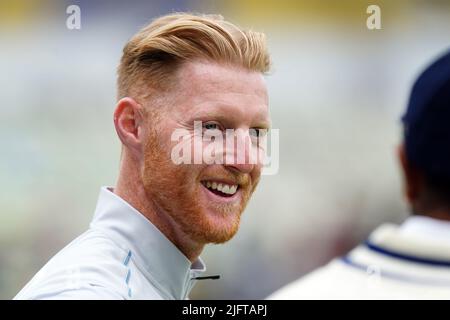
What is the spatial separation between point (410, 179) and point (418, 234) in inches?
3.3

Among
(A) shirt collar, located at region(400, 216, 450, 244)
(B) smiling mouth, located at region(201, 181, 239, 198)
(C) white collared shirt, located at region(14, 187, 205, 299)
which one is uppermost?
(B) smiling mouth, located at region(201, 181, 239, 198)

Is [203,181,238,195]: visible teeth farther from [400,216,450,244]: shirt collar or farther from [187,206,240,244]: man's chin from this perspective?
[400,216,450,244]: shirt collar

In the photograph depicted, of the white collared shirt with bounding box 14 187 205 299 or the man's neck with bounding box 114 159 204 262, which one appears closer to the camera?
the white collared shirt with bounding box 14 187 205 299

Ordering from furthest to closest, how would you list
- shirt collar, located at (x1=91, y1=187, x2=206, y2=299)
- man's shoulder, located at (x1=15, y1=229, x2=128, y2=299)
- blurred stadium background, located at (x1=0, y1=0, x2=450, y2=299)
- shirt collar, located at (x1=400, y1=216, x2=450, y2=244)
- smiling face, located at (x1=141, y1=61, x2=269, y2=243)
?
blurred stadium background, located at (x1=0, y1=0, x2=450, y2=299)
smiling face, located at (x1=141, y1=61, x2=269, y2=243)
shirt collar, located at (x1=91, y1=187, x2=206, y2=299)
man's shoulder, located at (x1=15, y1=229, x2=128, y2=299)
shirt collar, located at (x1=400, y1=216, x2=450, y2=244)

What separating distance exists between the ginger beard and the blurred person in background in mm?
333

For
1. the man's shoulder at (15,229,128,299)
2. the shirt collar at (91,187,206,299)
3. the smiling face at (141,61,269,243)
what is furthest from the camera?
the smiling face at (141,61,269,243)

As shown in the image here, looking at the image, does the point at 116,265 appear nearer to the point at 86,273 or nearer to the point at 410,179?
the point at 86,273

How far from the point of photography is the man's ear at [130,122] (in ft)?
5.10

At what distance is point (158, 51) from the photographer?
153 centimetres

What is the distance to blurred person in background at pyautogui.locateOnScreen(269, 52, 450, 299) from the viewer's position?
1.11 meters

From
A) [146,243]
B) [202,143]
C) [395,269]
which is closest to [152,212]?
[146,243]

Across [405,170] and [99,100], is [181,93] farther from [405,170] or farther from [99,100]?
[99,100]

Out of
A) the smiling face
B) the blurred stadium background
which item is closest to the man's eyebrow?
the smiling face
